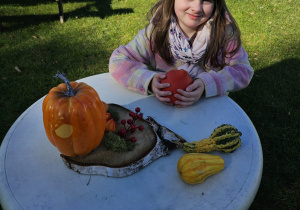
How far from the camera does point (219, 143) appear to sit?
140 cm

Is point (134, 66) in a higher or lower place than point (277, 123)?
higher

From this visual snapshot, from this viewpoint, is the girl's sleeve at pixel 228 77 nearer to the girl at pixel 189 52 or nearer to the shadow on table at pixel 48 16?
the girl at pixel 189 52

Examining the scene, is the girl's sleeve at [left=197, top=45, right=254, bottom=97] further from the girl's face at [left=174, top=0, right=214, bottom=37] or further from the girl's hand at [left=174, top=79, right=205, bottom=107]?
the girl's face at [left=174, top=0, right=214, bottom=37]

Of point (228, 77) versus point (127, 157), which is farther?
point (228, 77)

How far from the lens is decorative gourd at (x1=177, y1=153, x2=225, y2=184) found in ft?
4.10

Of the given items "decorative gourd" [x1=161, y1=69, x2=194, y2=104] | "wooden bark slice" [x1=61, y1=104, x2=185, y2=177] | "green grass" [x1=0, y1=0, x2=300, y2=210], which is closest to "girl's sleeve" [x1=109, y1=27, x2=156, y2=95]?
"decorative gourd" [x1=161, y1=69, x2=194, y2=104]

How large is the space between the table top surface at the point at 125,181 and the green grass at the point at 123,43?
1.12 metres

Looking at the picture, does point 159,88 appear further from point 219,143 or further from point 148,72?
point 219,143

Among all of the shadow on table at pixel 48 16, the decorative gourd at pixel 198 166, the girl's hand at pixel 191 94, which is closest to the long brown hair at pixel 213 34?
the girl's hand at pixel 191 94

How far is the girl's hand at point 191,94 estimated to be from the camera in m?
1.70

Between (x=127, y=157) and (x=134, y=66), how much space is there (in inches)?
29.7

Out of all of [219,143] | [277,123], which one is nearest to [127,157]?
[219,143]

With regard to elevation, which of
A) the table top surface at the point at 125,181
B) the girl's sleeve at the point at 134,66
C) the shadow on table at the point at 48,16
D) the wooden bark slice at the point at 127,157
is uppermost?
the girl's sleeve at the point at 134,66

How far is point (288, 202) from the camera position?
2289 millimetres
